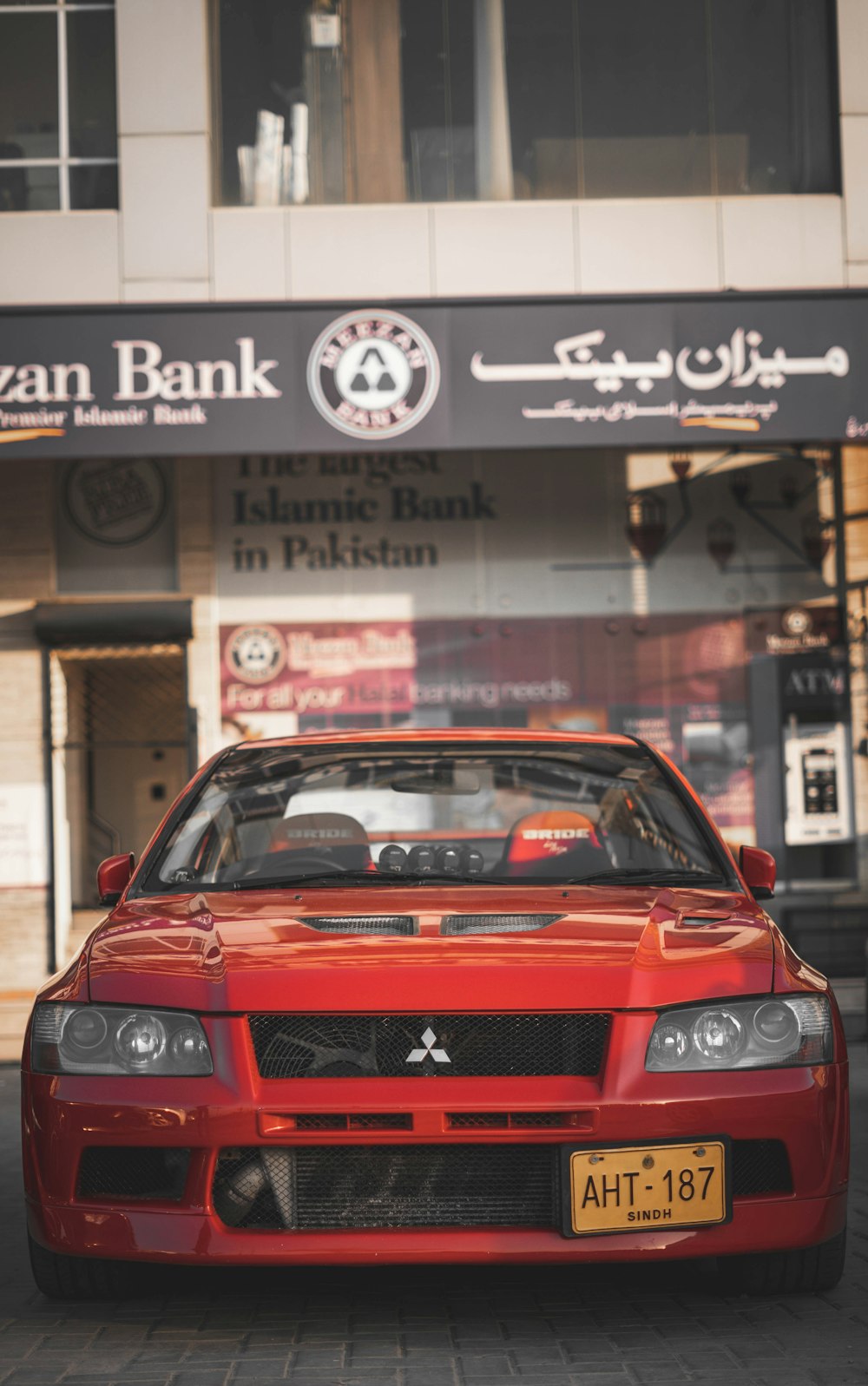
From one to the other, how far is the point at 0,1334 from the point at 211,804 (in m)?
1.74

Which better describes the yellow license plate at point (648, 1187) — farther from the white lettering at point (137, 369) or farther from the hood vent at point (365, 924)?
the white lettering at point (137, 369)

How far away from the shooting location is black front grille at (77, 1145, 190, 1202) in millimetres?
3463

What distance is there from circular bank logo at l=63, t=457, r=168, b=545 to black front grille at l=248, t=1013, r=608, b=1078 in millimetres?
8818

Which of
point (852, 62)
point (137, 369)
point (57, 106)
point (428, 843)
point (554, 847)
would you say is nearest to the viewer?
point (554, 847)

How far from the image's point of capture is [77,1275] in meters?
3.83

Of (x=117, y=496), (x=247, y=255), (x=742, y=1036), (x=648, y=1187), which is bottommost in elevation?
(x=648, y=1187)

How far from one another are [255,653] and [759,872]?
7601 mm

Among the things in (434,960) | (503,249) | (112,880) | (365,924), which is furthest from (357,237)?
(434,960)

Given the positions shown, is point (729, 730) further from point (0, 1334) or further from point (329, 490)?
point (0, 1334)

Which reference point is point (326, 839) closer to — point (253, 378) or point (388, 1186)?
point (388, 1186)

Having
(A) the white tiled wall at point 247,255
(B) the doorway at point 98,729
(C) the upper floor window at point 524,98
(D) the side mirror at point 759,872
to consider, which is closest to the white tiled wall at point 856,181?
(C) the upper floor window at point 524,98

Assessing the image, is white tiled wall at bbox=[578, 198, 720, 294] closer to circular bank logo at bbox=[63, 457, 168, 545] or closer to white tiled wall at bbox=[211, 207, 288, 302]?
white tiled wall at bbox=[211, 207, 288, 302]

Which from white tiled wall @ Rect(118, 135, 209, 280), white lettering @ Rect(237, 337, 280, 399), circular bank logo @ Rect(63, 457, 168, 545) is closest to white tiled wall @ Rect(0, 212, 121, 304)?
white tiled wall @ Rect(118, 135, 209, 280)

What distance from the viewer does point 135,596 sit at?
467 inches
